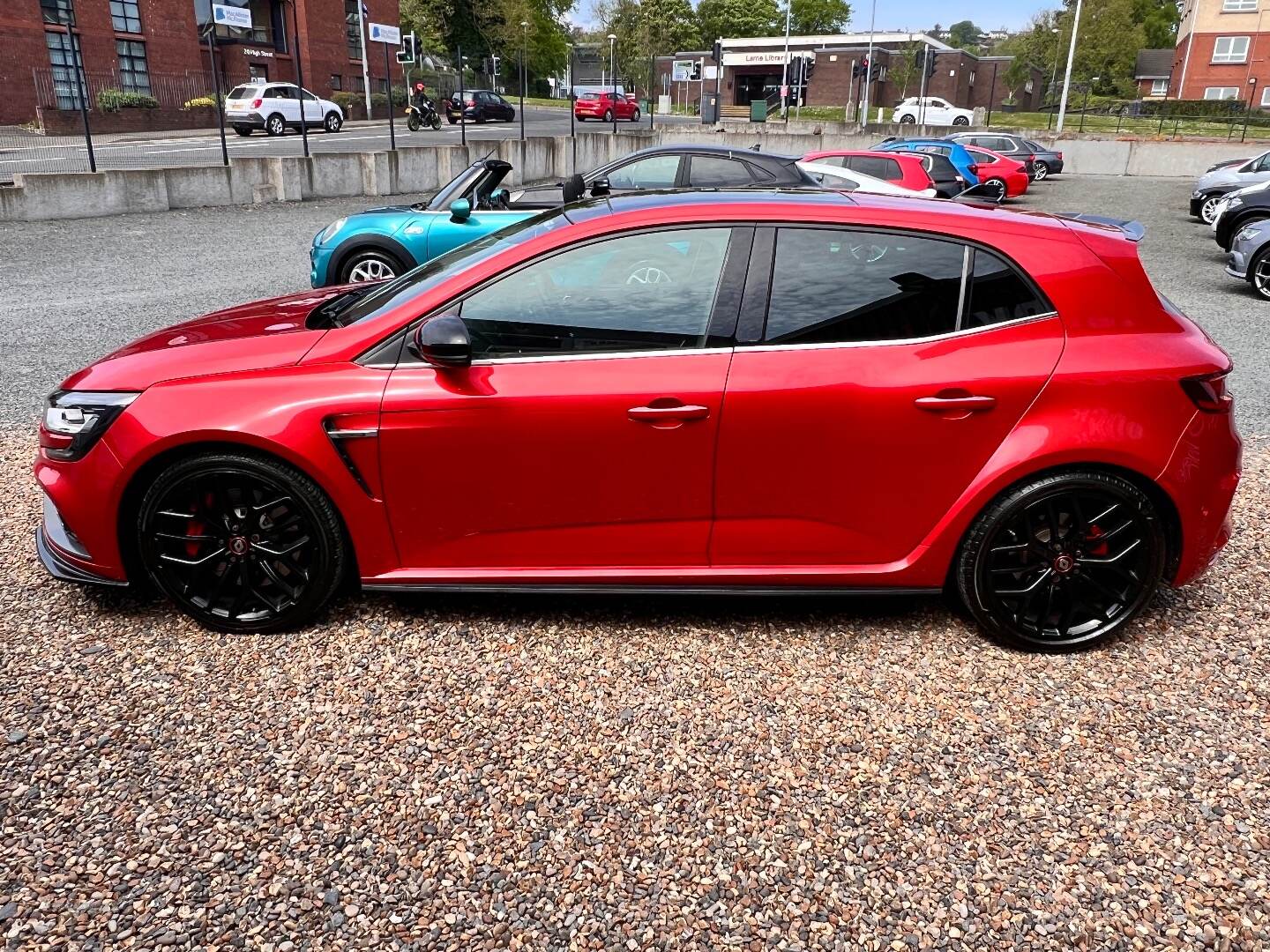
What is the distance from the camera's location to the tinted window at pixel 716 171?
33.4 feet

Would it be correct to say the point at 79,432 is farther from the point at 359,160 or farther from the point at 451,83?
the point at 451,83

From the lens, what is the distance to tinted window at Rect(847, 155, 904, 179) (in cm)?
1582

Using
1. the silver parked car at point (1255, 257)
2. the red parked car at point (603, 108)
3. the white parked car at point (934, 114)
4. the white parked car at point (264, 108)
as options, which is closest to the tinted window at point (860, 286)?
the silver parked car at point (1255, 257)

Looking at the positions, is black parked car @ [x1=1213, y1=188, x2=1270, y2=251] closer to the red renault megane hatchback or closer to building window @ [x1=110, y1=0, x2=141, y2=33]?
the red renault megane hatchback

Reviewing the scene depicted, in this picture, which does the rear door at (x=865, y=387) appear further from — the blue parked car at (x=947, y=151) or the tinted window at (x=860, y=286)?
the blue parked car at (x=947, y=151)

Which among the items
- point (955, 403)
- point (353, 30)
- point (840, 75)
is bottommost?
point (955, 403)

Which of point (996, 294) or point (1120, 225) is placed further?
point (1120, 225)

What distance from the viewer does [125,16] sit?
4044cm

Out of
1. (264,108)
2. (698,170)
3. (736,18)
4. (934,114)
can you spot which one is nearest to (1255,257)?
(698,170)

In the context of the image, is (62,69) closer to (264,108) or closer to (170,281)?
(264,108)

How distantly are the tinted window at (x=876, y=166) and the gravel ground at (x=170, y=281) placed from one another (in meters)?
4.25

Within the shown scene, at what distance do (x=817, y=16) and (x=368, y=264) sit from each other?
11904cm

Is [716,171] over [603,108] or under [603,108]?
under

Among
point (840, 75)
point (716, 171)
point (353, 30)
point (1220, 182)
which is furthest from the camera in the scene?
point (840, 75)
